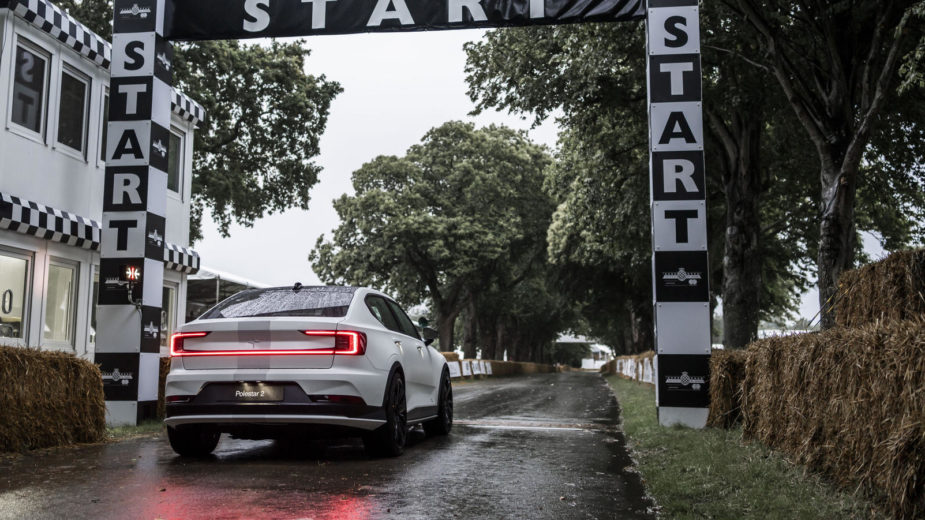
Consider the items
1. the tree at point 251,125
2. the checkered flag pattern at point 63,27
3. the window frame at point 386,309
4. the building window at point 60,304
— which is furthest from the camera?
the tree at point 251,125

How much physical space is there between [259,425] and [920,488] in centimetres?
542

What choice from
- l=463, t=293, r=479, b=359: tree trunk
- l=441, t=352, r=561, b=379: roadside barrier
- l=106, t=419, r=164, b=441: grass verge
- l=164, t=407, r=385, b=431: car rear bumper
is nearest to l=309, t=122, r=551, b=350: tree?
l=463, t=293, r=479, b=359: tree trunk

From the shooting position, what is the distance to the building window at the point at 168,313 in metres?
18.7

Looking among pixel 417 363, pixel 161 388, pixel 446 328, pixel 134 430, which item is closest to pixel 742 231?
pixel 417 363

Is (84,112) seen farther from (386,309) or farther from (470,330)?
(470,330)

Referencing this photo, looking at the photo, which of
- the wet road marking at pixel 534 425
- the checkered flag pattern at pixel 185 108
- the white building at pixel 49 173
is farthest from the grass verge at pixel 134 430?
the checkered flag pattern at pixel 185 108

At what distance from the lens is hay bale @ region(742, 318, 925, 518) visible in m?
4.59

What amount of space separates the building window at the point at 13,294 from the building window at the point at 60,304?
0.55 m

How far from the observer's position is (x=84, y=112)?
1515 centimetres

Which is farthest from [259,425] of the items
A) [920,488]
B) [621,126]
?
[621,126]

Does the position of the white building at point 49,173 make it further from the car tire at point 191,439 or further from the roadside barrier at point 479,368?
the roadside barrier at point 479,368

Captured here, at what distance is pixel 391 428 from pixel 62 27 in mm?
9862

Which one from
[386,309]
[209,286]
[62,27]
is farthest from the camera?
[209,286]

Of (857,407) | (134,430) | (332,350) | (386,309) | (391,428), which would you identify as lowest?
(134,430)
